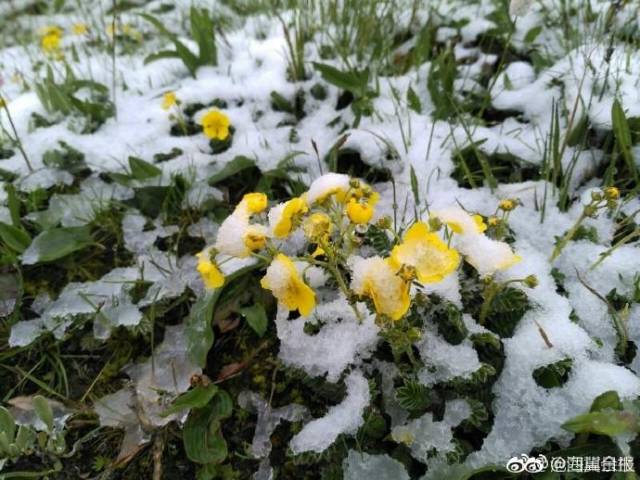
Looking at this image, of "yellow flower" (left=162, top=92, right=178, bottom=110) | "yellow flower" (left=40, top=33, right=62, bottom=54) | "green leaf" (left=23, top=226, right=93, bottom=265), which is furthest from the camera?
"yellow flower" (left=40, top=33, right=62, bottom=54)

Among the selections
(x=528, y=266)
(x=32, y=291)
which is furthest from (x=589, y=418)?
(x=32, y=291)

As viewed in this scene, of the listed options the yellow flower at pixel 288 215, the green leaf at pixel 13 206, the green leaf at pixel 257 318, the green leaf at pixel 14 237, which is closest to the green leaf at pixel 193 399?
the green leaf at pixel 257 318

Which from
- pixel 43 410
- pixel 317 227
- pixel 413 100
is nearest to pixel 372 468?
pixel 317 227

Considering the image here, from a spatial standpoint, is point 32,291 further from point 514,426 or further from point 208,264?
point 514,426

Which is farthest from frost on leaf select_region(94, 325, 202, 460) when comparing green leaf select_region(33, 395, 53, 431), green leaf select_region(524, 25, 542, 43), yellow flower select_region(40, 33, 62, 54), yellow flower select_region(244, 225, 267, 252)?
yellow flower select_region(40, 33, 62, 54)

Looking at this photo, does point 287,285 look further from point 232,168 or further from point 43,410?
point 232,168

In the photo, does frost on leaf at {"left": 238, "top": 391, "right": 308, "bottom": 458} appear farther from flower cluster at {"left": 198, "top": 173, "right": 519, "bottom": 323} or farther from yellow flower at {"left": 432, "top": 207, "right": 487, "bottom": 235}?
yellow flower at {"left": 432, "top": 207, "right": 487, "bottom": 235}
